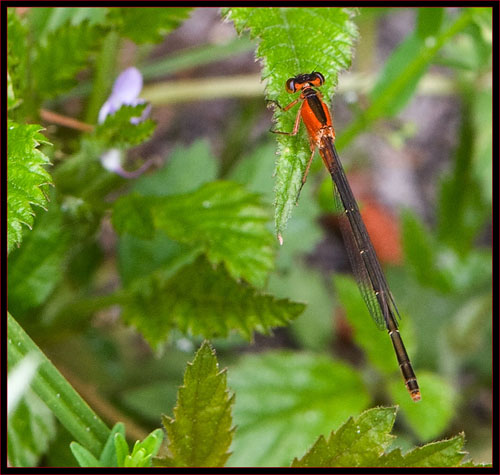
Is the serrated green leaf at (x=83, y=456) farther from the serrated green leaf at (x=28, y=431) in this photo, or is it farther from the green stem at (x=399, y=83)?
the green stem at (x=399, y=83)

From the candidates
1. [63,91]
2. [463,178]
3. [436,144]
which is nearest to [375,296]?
[63,91]

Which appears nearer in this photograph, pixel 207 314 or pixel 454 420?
pixel 207 314

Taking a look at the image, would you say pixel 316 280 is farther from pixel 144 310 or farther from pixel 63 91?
pixel 63 91

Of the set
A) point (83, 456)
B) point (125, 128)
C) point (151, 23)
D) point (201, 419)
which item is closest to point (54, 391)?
point (83, 456)

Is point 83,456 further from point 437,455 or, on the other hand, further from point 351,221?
point 351,221

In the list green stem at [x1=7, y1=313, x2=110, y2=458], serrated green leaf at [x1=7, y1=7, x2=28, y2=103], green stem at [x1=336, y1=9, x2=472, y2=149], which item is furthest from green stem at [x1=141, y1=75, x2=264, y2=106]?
green stem at [x1=7, y1=313, x2=110, y2=458]

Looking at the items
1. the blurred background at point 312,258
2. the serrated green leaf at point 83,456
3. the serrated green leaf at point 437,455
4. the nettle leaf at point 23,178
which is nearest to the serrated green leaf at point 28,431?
the blurred background at point 312,258
